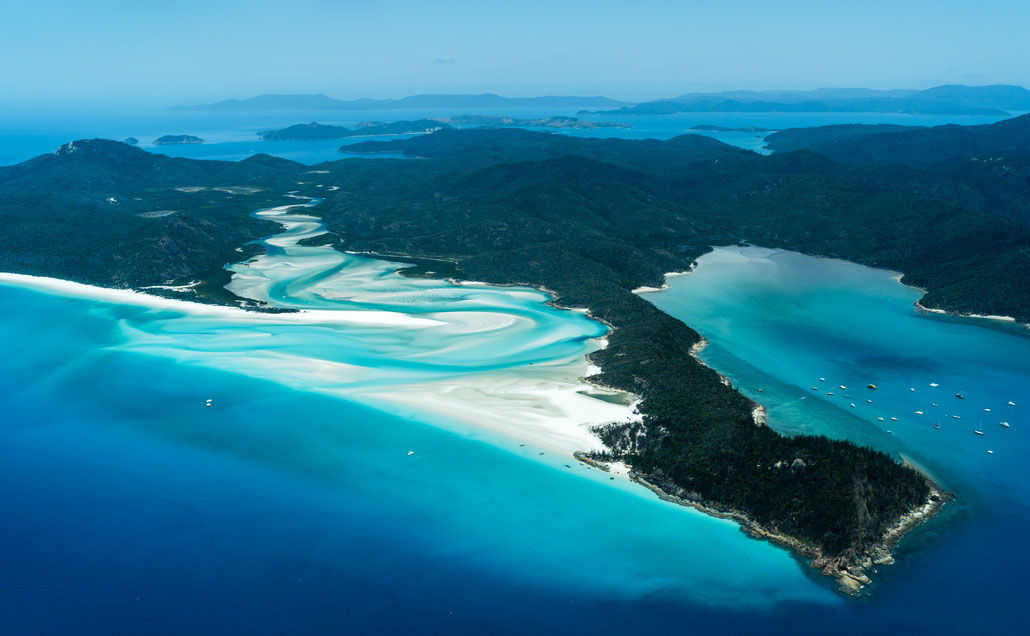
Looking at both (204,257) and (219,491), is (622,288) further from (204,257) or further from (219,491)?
(204,257)

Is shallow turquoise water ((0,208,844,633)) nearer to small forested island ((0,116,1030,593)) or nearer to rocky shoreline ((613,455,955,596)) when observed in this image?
rocky shoreline ((613,455,955,596))

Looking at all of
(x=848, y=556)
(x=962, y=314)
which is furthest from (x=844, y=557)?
(x=962, y=314)

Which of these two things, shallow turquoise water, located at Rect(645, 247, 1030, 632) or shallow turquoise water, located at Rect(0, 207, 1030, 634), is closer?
shallow turquoise water, located at Rect(0, 207, 1030, 634)

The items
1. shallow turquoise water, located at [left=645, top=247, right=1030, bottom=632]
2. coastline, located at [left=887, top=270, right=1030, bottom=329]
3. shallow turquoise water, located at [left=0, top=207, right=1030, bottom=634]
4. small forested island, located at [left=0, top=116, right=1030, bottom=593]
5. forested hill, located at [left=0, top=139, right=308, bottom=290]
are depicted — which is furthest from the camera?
forested hill, located at [left=0, top=139, right=308, bottom=290]

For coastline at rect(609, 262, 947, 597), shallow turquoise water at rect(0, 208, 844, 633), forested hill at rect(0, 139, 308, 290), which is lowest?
shallow turquoise water at rect(0, 208, 844, 633)

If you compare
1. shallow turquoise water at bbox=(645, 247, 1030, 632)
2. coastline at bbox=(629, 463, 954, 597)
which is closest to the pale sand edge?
shallow turquoise water at bbox=(645, 247, 1030, 632)

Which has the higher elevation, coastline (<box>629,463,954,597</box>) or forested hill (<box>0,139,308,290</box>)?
forested hill (<box>0,139,308,290</box>)

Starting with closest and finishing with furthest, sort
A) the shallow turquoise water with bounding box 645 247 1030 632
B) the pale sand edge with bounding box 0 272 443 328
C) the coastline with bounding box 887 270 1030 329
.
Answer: the shallow turquoise water with bounding box 645 247 1030 632 → the coastline with bounding box 887 270 1030 329 → the pale sand edge with bounding box 0 272 443 328

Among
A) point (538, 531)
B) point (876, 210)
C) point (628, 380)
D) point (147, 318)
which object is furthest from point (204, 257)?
point (876, 210)

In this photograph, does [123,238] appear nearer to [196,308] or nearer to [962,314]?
[196,308]
